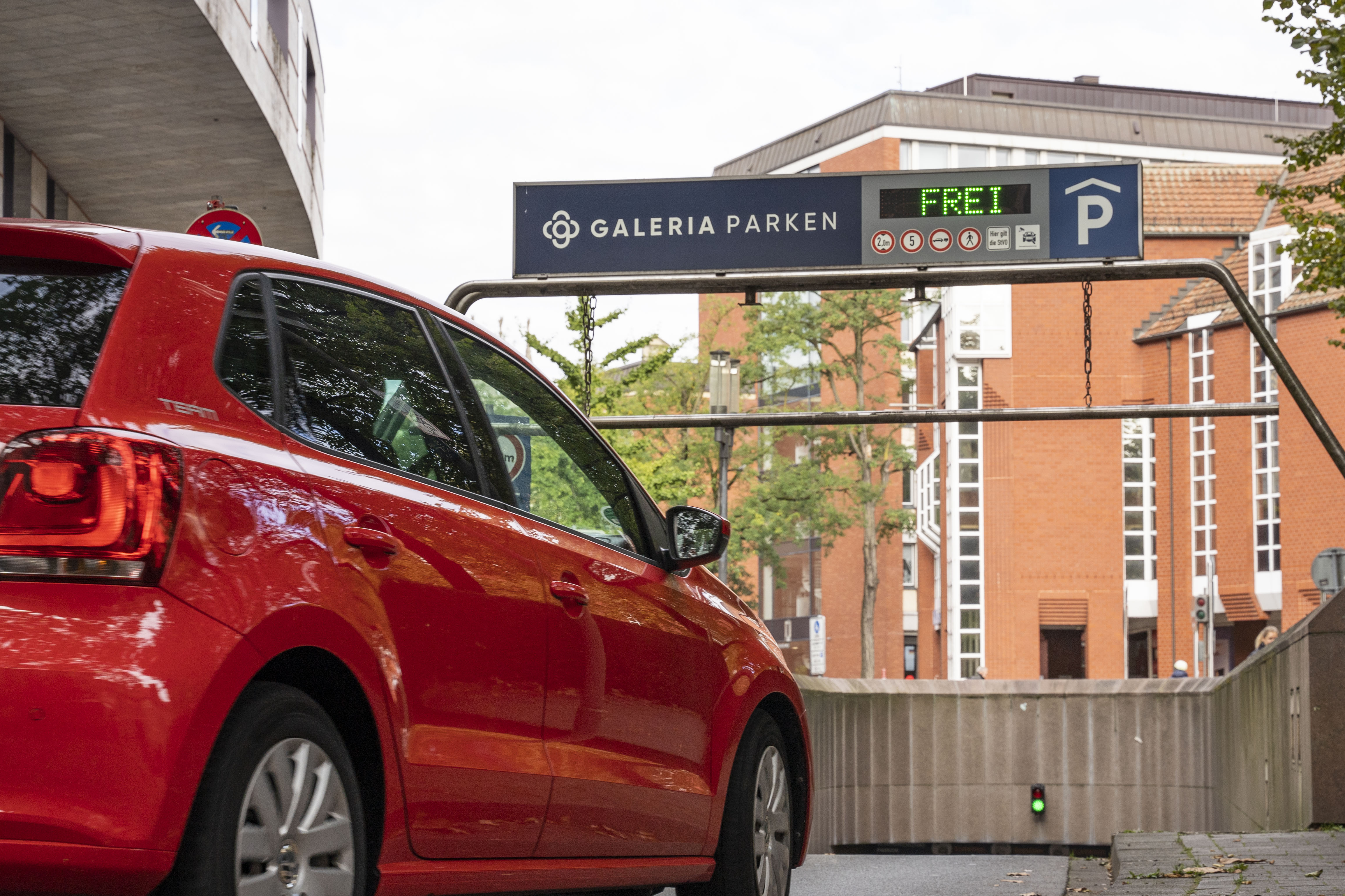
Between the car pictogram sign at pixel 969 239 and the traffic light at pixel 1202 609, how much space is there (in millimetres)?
30303

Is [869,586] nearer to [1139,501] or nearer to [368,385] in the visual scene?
[1139,501]

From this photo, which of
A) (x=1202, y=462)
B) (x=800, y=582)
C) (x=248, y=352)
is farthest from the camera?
(x=800, y=582)

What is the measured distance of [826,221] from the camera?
14.0 meters

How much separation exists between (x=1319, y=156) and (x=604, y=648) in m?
11.7

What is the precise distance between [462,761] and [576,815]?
637mm

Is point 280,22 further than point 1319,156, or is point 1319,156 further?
point 280,22

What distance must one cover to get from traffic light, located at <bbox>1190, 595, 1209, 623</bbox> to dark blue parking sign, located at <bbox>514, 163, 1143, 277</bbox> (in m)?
30.2

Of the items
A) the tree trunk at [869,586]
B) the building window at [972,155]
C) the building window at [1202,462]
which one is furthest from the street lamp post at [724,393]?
the building window at [972,155]

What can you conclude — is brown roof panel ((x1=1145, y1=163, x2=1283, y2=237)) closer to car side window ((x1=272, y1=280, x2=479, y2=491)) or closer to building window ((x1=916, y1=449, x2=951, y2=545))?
building window ((x1=916, y1=449, x2=951, y2=545))

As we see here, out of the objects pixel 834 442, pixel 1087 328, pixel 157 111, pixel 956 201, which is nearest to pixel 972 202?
pixel 956 201

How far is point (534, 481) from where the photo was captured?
14.7 ft

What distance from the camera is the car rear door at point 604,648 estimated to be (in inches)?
165

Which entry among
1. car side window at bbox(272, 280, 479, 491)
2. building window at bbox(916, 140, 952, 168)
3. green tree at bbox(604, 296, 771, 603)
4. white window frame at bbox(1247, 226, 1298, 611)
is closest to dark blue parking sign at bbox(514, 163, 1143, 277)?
car side window at bbox(272, 280, 479, 491)

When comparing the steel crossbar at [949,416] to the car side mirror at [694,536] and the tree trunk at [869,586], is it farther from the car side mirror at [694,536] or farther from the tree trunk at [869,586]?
the tree trunk at [869,586]
